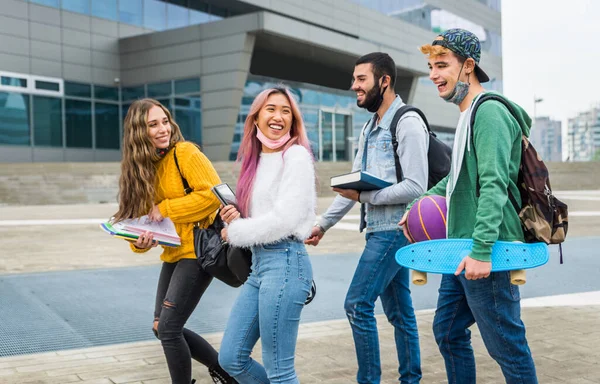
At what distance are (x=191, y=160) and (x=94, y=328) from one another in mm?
2924

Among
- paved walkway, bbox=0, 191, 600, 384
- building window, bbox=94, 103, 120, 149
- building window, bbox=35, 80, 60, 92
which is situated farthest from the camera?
building window, bbox=94, 103, 120, 149

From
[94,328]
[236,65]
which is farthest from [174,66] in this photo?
[94,328]

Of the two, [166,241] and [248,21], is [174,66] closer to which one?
[248,21]

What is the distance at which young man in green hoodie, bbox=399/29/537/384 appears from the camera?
280 cm

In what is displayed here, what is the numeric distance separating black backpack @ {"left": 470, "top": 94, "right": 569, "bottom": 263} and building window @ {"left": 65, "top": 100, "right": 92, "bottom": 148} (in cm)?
3558

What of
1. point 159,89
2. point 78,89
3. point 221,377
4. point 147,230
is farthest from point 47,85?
point 221,377

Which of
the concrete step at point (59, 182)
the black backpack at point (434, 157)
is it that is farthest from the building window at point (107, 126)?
the black backpack at point (434, 157)

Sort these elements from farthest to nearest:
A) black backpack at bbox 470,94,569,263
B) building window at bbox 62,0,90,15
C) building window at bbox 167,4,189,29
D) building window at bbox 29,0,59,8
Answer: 1. building window at bbox 167,4,189,29
2. building window at bbox 62,0,90,15
3. building window at bbox 29,0,59,8
4. black backpack at bbox 470,94,569,263

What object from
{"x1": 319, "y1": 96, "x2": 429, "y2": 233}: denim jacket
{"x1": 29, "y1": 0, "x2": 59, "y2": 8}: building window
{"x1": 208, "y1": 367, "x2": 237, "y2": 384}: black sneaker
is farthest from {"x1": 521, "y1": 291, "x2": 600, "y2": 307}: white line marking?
{"x1": 29, "y1": 0, "x2": 59, "y2": 8}: building window

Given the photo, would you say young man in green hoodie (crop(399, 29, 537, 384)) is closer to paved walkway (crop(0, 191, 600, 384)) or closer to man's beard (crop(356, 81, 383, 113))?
man's beard (crop(356, 81, 383, 113))

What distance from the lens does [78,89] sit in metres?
36.5

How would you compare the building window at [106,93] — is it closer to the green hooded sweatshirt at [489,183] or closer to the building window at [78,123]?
the building window at [78,123]

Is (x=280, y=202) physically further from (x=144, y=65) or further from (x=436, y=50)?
(x=144, y=65)

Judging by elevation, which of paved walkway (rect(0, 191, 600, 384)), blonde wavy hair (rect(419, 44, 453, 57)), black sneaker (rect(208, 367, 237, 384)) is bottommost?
paved walkway (rect(0, 191, 600, 384))
